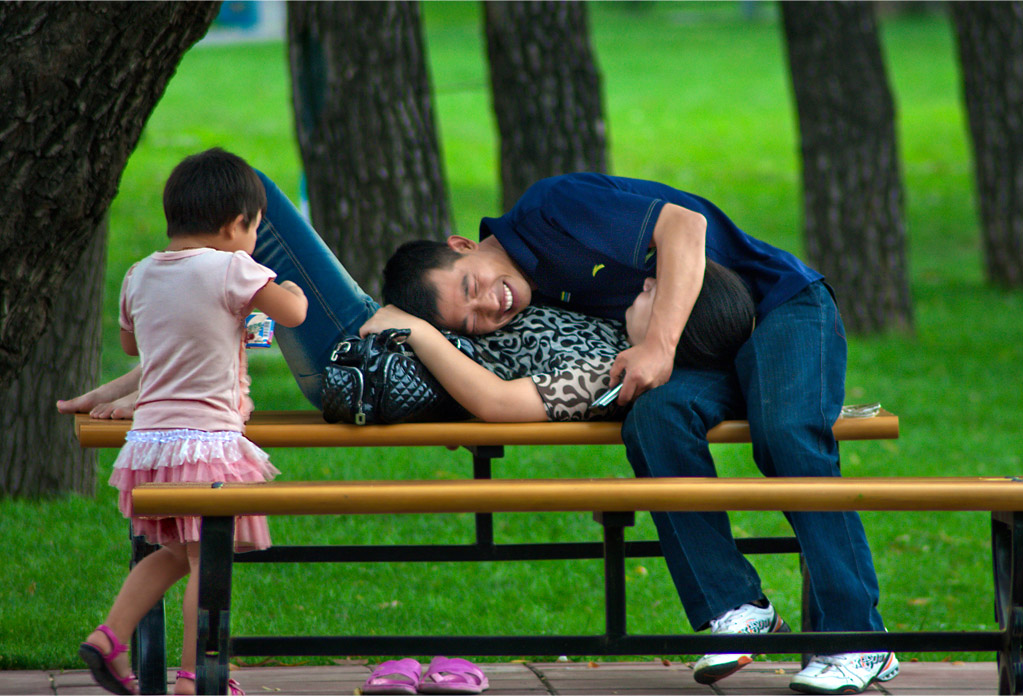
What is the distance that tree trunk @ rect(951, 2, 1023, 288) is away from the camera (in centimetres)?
1046

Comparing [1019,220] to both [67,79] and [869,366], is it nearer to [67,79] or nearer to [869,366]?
[869,366]

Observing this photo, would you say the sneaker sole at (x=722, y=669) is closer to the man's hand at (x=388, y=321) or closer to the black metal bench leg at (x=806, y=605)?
the black metal bench leg at (x=806, y=605)

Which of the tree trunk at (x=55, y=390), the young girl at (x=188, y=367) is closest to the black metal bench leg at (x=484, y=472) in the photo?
the young girl at (x=188, y=367)

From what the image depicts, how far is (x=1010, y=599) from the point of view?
2.89 m

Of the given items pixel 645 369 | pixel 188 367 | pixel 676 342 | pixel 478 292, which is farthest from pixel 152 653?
pixel 676 342

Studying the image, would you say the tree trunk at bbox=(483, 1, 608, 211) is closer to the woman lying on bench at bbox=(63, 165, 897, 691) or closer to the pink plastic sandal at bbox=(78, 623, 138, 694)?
the woman lying on bench at bbox=(63, 165, 897, 691)

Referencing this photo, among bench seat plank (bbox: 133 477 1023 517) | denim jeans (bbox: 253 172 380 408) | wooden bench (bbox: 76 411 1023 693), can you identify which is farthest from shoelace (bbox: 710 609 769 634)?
denim jeans (bbox: 253 172 380 408)

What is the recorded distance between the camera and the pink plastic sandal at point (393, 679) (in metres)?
3.42

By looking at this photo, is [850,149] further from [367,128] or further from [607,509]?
[607,509]

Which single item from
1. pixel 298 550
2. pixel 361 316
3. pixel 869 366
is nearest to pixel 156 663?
pixel 298 550

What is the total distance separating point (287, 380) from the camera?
7.54 meters

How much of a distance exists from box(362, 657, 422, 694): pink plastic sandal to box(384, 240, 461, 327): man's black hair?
975mm

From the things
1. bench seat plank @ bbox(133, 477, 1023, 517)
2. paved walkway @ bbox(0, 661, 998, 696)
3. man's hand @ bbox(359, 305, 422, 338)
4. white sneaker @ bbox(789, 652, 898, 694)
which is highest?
man's hand @ bbox(359, 305, 422, 338)

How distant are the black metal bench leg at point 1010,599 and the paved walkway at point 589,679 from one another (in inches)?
25.0
